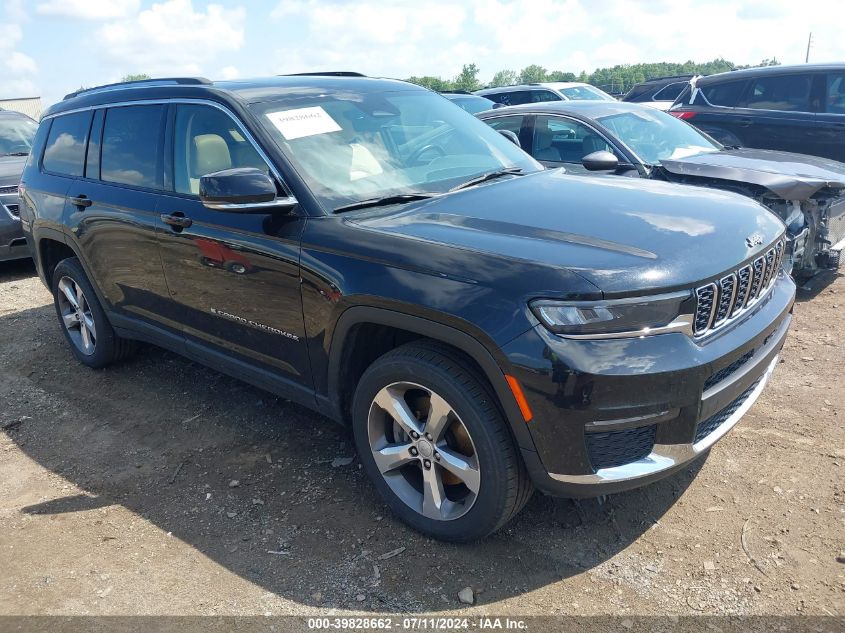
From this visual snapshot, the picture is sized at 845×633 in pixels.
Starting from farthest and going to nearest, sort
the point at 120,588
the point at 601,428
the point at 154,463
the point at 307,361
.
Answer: the point at 154,463 → the point at 307,361 → the point at 120,588 → the point at 601,428

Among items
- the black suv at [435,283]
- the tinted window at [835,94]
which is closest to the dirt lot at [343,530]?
the black suv at [435,283]

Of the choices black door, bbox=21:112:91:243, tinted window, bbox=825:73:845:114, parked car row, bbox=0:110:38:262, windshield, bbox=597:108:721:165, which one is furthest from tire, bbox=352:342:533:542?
tinted window, bbox=825:73:845:114

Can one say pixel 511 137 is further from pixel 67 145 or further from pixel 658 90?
pixel 658 90

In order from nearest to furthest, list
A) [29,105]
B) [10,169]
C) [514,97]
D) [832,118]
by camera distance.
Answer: [832,118] → [10,169] → [514,97] → [29,105]

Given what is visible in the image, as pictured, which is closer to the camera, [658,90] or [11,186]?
[11,186]

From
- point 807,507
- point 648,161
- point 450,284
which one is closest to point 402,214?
point 450,284

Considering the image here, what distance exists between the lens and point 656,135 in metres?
6.44

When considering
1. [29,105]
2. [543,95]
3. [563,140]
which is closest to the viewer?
[563,140]

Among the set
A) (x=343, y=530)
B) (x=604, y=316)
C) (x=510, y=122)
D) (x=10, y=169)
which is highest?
(x=510, y=122)

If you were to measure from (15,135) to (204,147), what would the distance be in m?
7.47

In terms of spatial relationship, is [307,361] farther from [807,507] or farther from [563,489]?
[807,507]

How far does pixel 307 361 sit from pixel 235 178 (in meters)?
0.87

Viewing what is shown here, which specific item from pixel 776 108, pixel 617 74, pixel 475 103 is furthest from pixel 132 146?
pixel 617 74

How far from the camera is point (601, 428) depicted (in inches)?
92.7
